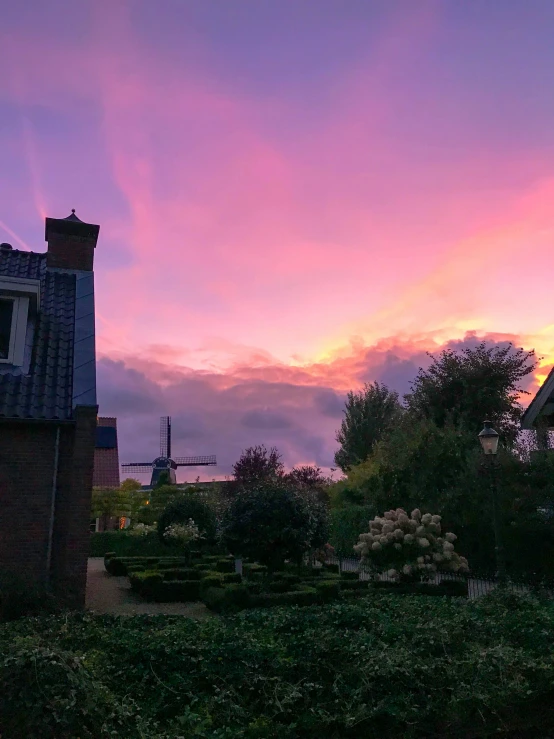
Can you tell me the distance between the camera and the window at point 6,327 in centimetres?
1216

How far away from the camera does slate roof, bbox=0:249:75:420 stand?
36.4ft

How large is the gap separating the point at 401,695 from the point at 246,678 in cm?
157

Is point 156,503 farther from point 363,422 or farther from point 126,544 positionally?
point 363,422

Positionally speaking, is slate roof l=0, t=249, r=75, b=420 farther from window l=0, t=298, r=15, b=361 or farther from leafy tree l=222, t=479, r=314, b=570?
leafy tree l=222, t=479, r=314, b=570

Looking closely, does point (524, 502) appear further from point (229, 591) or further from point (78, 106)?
point (78, 106)

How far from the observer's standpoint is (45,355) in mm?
12547

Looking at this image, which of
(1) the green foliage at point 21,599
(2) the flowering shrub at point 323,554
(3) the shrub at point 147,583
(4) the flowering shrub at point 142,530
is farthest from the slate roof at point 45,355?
(4) the flowering shrub at point 142,530

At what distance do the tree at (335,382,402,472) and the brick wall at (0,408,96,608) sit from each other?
120ft

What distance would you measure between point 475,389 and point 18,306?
27.1 metres

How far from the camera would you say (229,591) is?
13.0 metres

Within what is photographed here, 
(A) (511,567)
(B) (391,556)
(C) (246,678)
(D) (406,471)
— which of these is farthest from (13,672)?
(D) (406,471)

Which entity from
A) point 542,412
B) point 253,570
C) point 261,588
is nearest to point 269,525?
point 261,588

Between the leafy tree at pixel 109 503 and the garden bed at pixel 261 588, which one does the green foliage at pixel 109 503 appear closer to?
the leafy tree at pixel 109 503

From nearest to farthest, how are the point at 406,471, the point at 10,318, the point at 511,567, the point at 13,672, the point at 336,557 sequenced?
the point at 13,672, the point at 10,318, the point at 511,567, the point at 406,471, the point at 336,557
